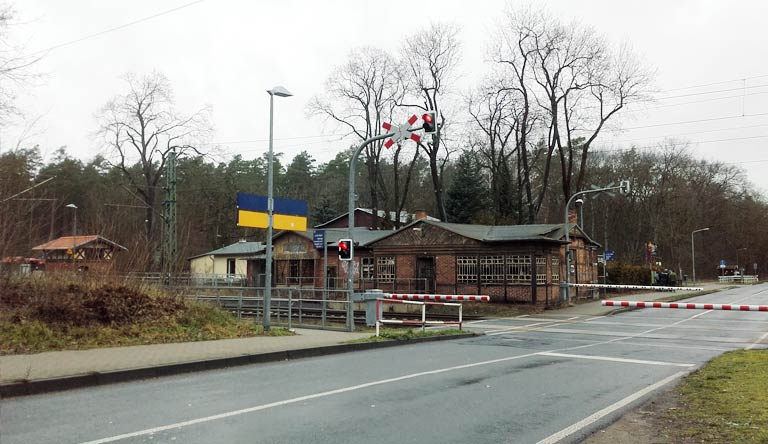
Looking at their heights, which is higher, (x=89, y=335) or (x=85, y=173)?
(x=85, y=173)

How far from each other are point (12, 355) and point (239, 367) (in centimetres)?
376

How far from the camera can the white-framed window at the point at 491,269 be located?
104 feet

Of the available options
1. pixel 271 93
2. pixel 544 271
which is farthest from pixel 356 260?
pixel 271 93

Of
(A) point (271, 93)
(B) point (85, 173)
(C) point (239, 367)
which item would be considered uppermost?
(B) point (85, 173)

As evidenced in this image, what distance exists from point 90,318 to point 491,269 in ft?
75.0

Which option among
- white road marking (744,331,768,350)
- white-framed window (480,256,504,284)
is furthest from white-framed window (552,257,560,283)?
white road marking (744,331,768,350)

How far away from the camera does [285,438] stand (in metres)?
5.77

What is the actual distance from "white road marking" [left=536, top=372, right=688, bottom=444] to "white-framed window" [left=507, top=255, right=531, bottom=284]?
21239 mm

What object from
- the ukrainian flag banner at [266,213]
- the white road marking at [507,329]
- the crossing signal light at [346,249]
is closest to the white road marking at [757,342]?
the white road marking at [507,329]

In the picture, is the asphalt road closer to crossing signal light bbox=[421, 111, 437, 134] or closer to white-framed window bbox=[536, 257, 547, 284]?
crossing signal light bbox=[421, 111, 437, 134]

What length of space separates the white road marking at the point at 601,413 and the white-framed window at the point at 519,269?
21239mm

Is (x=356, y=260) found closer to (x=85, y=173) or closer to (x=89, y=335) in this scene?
(x=89, y=335)

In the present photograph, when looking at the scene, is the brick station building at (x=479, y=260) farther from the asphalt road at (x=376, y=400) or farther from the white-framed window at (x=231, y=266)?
the white-framed window at (x=231, y=266)

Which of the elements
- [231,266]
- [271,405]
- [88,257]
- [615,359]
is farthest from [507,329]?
[231,266]
